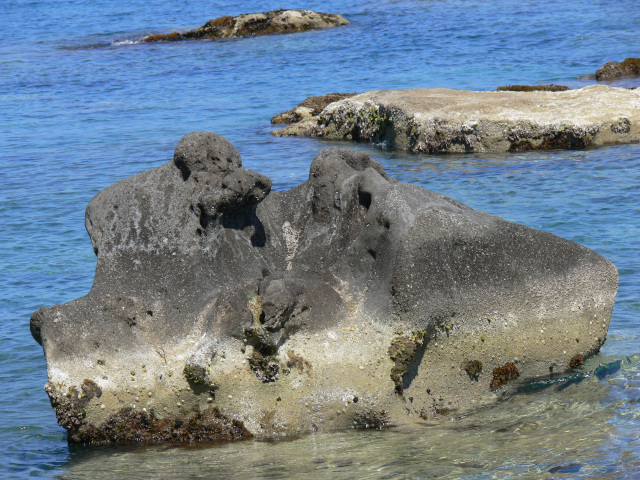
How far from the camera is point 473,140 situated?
684 inches

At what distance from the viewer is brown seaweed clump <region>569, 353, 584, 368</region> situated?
7.15 meters

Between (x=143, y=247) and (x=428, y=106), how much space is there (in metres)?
12.4

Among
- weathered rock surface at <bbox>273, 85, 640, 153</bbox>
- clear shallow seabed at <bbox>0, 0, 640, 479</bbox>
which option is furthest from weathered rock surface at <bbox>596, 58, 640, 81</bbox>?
weathered rock surface at <bbox>273, 85, 640, 153</bbox>

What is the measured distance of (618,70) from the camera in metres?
25.2

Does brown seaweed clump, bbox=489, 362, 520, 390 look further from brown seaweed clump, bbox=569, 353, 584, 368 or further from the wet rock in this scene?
the wet rock

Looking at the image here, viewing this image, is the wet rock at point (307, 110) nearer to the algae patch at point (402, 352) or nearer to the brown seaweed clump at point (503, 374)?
the brown seaweed clump at point (503, 374)

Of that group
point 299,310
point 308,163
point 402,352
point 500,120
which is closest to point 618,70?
point 500,120

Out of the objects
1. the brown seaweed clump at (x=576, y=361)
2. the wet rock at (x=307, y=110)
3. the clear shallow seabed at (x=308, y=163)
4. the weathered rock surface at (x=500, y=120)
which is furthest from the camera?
the wet rock at (x=307, y=110)

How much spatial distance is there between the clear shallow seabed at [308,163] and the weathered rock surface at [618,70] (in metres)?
0.86

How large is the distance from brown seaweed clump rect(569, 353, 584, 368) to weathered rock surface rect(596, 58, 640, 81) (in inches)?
768

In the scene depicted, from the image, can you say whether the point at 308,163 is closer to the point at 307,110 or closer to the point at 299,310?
the point at 307,110

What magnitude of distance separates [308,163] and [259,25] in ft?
77.1

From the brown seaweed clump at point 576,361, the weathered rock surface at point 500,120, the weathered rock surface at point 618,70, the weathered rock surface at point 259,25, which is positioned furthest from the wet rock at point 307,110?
the weathered rock surface at point 259,25

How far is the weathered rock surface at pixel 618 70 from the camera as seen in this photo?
82.0 feet
